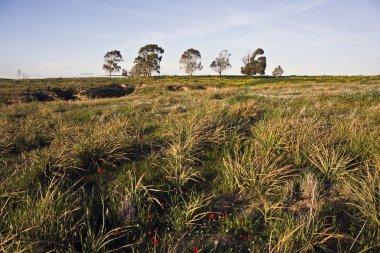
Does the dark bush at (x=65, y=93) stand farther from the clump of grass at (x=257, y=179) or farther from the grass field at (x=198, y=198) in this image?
the clump of grass at (x=257, y=179)

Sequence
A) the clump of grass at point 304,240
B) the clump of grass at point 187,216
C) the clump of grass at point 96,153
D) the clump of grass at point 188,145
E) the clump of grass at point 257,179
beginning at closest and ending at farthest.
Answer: the clump of grass at point 304,240, the clump of grass at point 187,216, the clump of grass at point 257,179, the clump of grass at point 188,145, the clump of grass at point 96,153

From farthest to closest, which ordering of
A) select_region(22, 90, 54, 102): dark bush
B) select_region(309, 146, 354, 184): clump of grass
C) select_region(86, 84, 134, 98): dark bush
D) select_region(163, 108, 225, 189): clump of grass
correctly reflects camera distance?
select_region(86, 84, 134, 98): dark bush < select_region(22, 90, 54, 102): dark bush < select_region(163, 108, 225, 189): clump of grass < select_region(309, 146, 354, 184): clump of grass

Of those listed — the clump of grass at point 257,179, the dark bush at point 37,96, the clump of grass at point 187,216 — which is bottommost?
the clump of grass at point 187,216

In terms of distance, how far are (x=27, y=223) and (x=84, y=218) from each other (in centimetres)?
55

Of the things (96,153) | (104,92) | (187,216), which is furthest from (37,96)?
(187,216)

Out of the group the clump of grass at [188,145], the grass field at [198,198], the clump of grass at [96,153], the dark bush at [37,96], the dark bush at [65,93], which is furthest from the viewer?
the dark bush at [65,93]

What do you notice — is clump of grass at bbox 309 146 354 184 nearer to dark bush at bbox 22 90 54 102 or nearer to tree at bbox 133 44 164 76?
dark bush at bbox 22 90 54 102

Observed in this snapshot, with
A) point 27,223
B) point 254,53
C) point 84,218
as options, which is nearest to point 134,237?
point 84,218

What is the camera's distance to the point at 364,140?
4.71 metres

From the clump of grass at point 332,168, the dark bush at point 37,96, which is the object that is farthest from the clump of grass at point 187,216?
the dark bush at point 37,96

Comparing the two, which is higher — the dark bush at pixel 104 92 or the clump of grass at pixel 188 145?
the dark bush at pixel 104 92

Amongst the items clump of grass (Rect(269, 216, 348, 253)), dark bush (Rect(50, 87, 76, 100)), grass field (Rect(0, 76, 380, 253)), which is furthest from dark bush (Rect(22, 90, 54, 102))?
clump of grass (Rect(269, 216, 348, 253))

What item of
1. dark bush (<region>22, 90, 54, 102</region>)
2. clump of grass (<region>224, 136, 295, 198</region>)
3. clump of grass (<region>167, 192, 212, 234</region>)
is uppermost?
dark bush (<region>22, 90, 54, 102</region>)

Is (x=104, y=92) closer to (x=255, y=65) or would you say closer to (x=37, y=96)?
(x=37, y=96)
